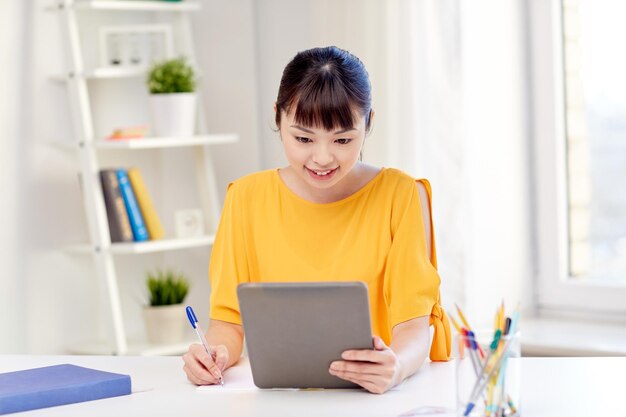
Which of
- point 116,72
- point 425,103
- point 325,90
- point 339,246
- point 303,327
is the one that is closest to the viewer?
point 303,327

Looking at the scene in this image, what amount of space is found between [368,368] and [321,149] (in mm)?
473

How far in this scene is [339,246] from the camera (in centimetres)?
214

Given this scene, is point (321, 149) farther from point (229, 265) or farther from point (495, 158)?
point (495, 158)

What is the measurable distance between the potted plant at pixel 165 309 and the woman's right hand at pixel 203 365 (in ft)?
5.08

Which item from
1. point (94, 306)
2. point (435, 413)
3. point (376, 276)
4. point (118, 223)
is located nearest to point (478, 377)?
point (435, 413)

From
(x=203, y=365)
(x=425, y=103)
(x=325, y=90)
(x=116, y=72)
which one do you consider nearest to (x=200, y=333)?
(x=203, y=365)

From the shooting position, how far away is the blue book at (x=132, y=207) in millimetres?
3389

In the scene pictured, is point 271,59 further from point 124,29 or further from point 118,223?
point 118,223

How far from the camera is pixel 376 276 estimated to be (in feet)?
6.91

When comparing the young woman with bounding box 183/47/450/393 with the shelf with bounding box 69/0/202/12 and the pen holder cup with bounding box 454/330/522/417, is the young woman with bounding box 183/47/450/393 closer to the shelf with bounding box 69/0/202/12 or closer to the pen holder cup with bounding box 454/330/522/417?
the pen holder cup with bounding box 454/330/522/417

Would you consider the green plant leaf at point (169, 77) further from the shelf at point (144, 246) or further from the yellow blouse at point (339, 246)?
the yellow blouse at point (339, 246)

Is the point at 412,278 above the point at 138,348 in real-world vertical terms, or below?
above

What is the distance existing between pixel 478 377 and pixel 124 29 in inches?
94.5

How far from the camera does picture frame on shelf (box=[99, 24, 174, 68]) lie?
353 cm
